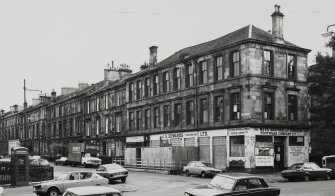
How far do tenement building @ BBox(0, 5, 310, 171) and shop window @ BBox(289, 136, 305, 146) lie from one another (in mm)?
86

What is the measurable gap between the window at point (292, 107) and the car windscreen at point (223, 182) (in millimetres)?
25713

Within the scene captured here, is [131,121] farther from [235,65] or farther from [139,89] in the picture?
[235,65]

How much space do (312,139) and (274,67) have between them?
29.0 feet

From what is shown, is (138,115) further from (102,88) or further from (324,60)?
(324,60)

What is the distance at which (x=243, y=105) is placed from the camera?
125 ft

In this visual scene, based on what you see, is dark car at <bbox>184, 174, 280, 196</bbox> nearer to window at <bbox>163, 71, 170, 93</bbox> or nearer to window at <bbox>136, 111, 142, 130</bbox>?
window at <bbox>163, 71, 170, 93</bbox>

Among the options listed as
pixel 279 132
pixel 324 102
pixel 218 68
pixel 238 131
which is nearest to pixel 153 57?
pixel 218 68

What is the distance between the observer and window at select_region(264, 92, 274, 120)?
39.0 m

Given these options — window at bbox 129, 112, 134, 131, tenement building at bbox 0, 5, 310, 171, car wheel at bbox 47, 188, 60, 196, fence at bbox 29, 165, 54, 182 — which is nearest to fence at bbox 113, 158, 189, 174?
tenement building at bbox 0, 5, 310, 171

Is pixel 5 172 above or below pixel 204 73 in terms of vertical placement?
below

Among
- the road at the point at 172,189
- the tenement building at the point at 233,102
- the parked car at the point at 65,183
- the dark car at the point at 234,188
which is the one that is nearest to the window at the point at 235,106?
the tenement building at the point at 233,102

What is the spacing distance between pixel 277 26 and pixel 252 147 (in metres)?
10.8

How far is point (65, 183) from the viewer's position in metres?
23.3

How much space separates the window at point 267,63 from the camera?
39.3m
